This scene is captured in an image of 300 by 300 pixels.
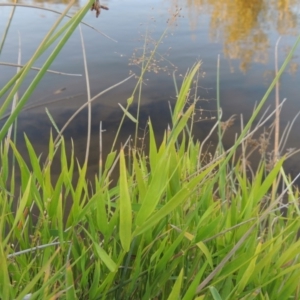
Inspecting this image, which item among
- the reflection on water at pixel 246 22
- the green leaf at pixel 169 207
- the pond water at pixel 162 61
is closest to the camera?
the green leaf at pixel 169 207

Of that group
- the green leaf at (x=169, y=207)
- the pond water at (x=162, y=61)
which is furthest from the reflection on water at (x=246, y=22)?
the green leaf at (x=169, y=207)

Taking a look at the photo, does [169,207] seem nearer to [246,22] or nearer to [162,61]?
[162,61]

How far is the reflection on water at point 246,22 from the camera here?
280 cm

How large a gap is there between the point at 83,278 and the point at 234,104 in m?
1.82

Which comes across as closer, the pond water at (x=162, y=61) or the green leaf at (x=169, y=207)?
the green leaf at (x=169, y=207)

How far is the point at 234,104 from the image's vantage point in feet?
7.05

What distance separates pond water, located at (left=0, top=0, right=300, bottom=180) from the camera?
199 centimetres

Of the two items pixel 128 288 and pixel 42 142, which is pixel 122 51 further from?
pixel 128 288

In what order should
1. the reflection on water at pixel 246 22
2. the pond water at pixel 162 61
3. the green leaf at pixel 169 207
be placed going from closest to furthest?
the green leaf at pixel 169 207, the pond water at pixel 162 61, the reflection on water at pixel 246 22

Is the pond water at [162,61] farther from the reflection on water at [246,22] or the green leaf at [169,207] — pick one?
the green leaf at [169,207]

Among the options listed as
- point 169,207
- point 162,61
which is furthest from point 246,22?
point 169,207

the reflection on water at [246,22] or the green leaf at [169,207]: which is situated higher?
the reflection on water at [246,22]

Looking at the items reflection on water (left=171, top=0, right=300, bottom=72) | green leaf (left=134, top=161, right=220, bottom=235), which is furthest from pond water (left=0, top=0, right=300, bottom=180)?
green leaf (left=134, top=161, right=220, bottom=235)

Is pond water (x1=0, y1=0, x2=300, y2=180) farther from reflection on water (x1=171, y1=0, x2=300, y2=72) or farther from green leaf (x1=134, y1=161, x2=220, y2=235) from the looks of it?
green leaf (x1=134, y1=161, x2=220, y2=235)
